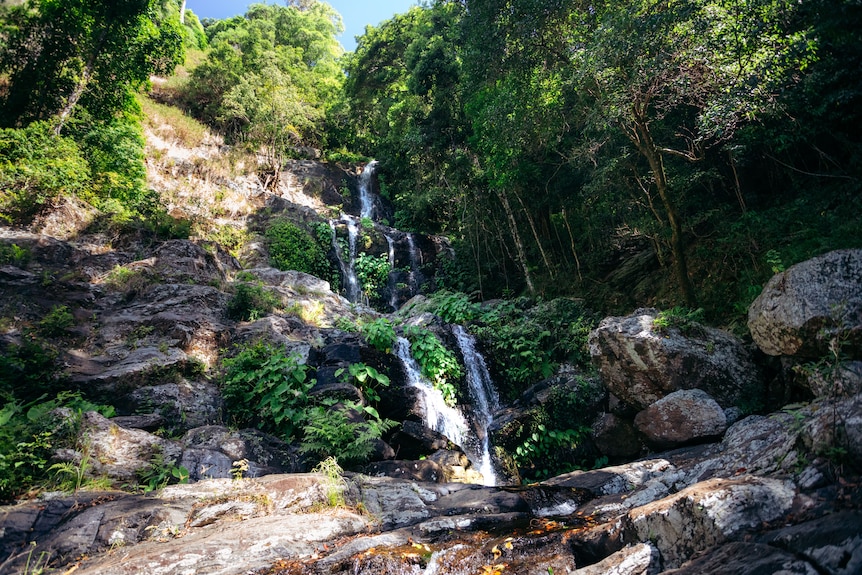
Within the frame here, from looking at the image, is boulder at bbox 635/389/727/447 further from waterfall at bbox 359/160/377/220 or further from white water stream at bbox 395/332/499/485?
waterfall at bbox 359/160/377/220

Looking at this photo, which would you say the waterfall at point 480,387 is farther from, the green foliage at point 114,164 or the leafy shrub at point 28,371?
the green foliage at point 114,164

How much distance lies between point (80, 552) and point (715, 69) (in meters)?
10.3

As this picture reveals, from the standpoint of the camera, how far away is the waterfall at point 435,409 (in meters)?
9.01

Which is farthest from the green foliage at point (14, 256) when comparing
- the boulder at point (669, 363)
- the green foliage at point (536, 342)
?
the boulder at point (669, 363)

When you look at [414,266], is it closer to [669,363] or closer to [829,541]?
[669,363]

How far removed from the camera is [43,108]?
1270cm

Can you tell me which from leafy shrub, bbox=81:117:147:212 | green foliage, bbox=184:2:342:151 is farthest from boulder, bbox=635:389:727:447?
green foliage, bbox=184:2:342:151

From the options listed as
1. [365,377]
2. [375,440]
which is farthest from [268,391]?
[375,440]

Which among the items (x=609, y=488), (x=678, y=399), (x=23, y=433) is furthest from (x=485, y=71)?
(x=23, y=433)

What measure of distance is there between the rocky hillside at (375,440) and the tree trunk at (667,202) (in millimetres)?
1230

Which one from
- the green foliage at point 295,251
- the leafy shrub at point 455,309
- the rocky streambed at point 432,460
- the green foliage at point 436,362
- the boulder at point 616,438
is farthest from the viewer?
the green foliage at point 295,251

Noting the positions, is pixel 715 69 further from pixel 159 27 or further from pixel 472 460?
pixel 159 27

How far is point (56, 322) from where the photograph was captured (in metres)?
7.63

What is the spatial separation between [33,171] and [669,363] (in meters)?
14.6
